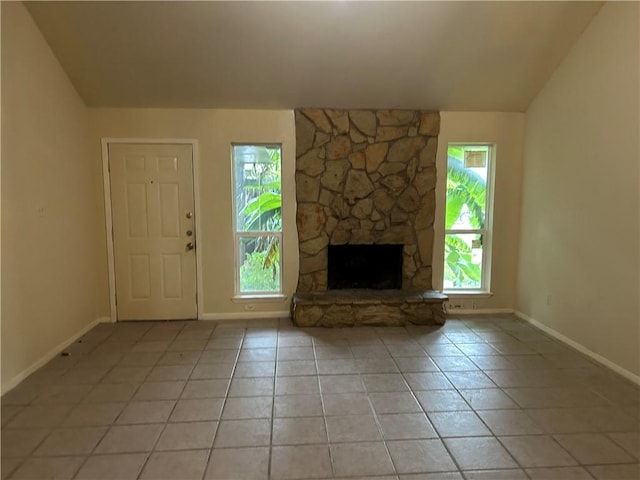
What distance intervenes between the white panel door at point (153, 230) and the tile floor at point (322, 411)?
0.61 metres

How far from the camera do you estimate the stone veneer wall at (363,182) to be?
13.1 feet

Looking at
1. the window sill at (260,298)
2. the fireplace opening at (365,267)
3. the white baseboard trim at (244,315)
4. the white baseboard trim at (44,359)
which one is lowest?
the white baseboard trim at (44,359)

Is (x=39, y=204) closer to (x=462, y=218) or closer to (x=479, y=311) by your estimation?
(x=462, y=218)

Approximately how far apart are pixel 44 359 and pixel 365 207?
10.7 ft

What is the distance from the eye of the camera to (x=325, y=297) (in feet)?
12.9

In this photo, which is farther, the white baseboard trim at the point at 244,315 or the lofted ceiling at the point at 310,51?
the white baseboard trim at the point at 244,315

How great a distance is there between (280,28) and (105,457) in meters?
3.18

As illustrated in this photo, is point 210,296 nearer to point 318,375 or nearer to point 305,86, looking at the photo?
point 318,375

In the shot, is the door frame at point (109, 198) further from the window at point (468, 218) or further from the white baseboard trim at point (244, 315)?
the window at point (468, 218)

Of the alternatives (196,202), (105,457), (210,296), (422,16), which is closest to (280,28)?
(422,16)

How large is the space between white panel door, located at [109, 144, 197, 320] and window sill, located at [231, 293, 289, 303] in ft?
1.62

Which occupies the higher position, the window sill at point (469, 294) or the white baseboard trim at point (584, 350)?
the window sill at point (469, 294)

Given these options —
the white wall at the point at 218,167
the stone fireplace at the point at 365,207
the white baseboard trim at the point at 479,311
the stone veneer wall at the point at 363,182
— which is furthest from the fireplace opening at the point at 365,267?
the white baseboard trim at the point at 479,311

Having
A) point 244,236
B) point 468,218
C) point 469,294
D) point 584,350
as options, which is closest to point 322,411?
point 244,236
